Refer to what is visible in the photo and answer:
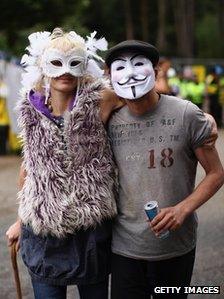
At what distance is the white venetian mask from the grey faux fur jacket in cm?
13

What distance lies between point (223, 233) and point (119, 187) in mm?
3522

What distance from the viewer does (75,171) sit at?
A: 9.04 ft

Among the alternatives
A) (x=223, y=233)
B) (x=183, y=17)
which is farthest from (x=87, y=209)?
Answer: (x=183, y=17)

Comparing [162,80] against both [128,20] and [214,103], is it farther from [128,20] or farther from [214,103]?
[128,20]

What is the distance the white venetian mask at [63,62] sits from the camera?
2803mm

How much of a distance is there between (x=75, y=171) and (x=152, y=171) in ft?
1.10

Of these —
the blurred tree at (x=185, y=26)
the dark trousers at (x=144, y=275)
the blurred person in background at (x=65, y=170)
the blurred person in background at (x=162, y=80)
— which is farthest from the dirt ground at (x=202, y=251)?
the blurred tree at (x=185, y=26)

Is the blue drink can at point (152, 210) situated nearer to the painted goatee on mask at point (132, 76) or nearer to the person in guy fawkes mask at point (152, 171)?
the person in guy fawkes mask at point (152, 171)

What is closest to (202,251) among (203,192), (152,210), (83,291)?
(83,291)

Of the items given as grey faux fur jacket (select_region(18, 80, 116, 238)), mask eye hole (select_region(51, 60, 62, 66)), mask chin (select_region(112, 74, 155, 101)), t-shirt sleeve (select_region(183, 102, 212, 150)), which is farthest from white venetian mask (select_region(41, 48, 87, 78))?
t-shirt sleeve (select_region(183, 102, 212, 150))

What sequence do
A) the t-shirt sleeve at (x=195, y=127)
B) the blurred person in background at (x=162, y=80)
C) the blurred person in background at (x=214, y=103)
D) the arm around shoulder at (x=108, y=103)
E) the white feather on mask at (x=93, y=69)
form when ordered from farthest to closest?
the blurred person in background at (x=214, y=103), the blurred person in background at (x=162, y=80), the white feather on mask at (x=93, y=69), the arm around shoulder at (x=108, y=103), the t-shirt sleeve at (x=195, y=127)

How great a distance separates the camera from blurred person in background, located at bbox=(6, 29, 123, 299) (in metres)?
2.75

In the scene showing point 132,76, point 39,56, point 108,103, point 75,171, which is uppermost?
point 39,56

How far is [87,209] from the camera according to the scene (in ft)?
9.02
